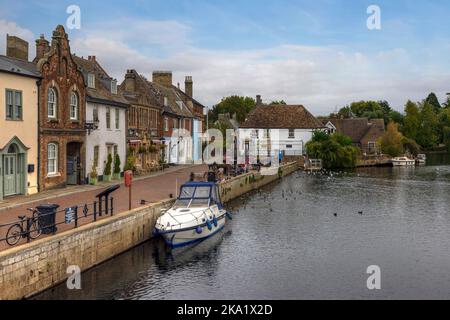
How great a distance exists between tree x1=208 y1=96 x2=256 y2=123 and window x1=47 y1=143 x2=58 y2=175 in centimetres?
9886

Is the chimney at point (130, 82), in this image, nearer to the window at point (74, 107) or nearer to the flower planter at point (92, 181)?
the window at point (74, 107)

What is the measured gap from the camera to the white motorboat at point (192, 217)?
25.8 m

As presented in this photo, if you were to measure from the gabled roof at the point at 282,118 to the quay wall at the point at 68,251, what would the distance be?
198ft

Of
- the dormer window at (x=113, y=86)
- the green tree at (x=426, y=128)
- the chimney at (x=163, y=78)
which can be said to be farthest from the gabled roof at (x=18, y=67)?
the green tree at (x=426, y=128)

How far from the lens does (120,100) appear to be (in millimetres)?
44781

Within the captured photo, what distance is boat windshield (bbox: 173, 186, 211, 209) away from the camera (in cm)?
2938

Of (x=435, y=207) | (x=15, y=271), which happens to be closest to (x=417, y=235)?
(x=435, y=207)

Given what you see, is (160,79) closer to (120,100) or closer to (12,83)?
(120,100)

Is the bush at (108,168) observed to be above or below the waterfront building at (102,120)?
below

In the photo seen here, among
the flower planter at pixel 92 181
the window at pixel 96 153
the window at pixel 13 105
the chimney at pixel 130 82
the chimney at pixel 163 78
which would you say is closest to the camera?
the window at pixel 13 105

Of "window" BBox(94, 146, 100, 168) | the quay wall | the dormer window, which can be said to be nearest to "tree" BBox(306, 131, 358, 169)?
the dormer window

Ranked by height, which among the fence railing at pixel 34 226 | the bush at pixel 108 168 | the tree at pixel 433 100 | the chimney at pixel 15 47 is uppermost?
the tree at pixel 433 100

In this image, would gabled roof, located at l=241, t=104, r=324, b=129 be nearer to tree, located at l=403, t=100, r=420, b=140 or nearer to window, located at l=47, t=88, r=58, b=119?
tree, located at l=403, t=100, r=420, b=140

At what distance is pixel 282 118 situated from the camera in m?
89.4
